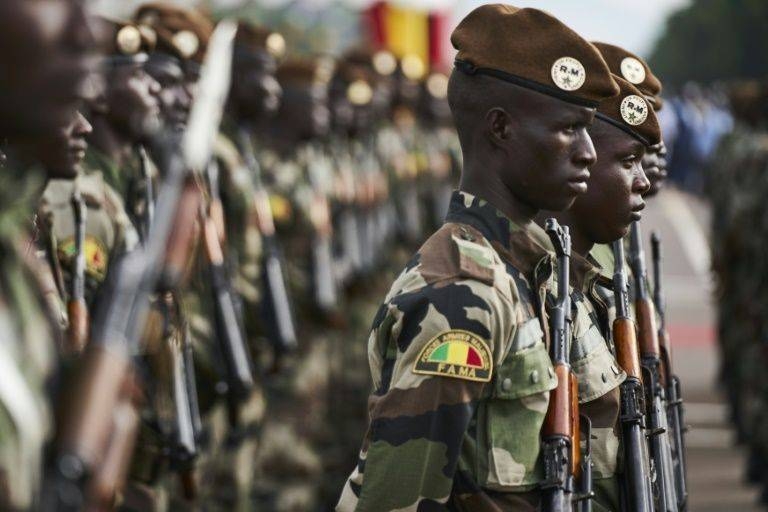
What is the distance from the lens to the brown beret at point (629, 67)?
211 inches

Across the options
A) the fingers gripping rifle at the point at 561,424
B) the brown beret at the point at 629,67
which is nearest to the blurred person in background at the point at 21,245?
the fingers gripping rifle at the point at 561,424

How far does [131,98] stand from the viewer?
21.2 ft

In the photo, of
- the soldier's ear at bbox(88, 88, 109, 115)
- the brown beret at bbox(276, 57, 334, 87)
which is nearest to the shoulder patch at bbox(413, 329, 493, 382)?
the soldier's ear at bbox(88, 88, 109, 115)

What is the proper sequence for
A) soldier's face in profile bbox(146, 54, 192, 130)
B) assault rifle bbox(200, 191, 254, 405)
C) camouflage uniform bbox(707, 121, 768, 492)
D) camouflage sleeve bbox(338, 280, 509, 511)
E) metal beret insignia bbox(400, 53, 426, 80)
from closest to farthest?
camouflage sleeve bbox(338, 280, 509, 511), soldier's face in profile bbox(146, 54, 192, 130), assault rifle bbox(200, 191, 254, 405), camouflage uniform bbox(707, 121, 768, 492), metal beret insignia bbox(400, 53, 426, 80)

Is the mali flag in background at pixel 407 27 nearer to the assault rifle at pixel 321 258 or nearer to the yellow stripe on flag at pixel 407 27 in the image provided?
the yellow stripe on flag at pixel 407 27

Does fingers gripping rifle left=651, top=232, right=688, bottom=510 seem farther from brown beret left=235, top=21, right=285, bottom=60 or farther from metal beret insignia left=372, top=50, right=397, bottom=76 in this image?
metal beret insignia left=372, top=50, right=397, bottom=76

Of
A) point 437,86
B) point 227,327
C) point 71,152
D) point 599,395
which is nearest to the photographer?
point 599,395

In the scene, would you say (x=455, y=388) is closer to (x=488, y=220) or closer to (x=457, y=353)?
(x=457, y=353)

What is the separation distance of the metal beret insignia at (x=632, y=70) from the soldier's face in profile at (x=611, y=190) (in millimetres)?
578

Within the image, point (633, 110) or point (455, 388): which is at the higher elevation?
point (633, 110)

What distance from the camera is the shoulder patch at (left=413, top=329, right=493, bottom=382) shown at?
3641mm

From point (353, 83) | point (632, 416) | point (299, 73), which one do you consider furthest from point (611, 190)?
point (353, 83)

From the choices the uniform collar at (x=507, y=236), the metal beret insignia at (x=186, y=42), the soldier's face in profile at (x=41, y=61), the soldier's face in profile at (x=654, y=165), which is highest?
the metal beret insignia at (x=186, y=42)

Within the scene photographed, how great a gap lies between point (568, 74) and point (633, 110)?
2.83ft
